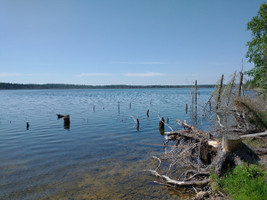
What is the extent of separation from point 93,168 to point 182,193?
485 centimetres

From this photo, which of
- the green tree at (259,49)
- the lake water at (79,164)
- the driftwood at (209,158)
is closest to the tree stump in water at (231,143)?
the driftwood at (209,158)

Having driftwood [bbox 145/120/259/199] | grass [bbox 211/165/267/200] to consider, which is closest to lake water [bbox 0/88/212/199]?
driftwood [bbox 145/120/259/199]

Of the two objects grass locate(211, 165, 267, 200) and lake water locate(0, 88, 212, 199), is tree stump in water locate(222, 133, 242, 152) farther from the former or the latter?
lake water locate(0, 88, 212, 199)

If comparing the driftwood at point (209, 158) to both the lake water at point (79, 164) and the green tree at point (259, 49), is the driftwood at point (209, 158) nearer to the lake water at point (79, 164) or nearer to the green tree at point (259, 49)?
the lake water at point (79, 164)

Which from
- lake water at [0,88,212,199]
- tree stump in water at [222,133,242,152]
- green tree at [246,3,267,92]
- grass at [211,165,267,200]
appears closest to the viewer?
grass at [211,165,267,200]

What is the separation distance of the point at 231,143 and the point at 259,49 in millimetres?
12996

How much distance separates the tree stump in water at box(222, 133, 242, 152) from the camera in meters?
6.07

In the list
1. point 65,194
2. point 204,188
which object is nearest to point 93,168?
point 65,194

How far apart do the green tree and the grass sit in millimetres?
11204

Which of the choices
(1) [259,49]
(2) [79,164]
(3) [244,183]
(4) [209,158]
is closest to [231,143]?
(3) [244,183]

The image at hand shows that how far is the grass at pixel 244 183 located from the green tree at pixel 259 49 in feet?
36.8

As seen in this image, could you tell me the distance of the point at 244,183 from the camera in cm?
510

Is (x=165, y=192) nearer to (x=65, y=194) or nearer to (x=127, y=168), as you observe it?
(x=127, y=168)

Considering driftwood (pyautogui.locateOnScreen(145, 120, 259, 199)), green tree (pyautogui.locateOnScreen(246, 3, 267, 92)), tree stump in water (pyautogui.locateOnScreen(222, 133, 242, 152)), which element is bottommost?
driftwood (pyautogui.locateOnScreen(145, 120, 259, 199))
